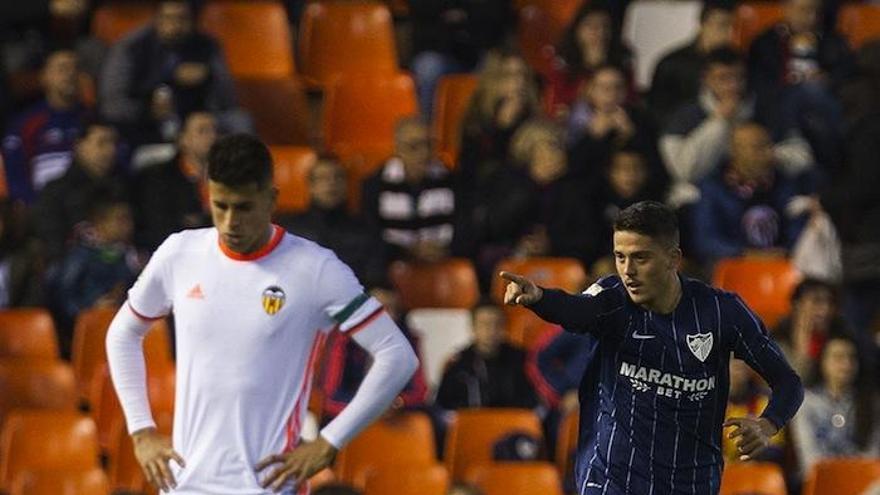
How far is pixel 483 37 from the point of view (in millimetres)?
15195

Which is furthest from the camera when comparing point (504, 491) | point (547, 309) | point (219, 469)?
point (504, 491)

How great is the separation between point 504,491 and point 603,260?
240 centimetres

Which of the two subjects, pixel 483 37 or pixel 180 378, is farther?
pixel 483 37

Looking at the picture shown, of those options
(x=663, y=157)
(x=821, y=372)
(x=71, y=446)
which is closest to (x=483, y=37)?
(x=663, y=157)

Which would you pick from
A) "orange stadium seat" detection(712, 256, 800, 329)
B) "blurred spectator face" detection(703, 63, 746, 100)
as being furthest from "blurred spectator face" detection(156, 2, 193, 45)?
"orange stadium seat" detection(712, 256, 800, 329)

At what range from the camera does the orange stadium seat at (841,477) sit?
35.8 ft

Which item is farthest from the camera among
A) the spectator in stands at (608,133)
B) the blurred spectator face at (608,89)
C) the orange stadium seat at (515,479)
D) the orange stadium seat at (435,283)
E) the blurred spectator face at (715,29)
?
the blurred spectator face at (715,29)

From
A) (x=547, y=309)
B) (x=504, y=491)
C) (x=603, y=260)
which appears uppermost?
(x=547, y=309)

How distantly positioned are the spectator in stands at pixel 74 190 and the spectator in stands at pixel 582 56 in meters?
3.36

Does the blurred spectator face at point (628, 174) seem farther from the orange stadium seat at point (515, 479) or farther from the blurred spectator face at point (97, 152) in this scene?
the blurred spectator face at point (97, 152)

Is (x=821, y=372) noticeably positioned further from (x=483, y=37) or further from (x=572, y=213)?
(x=483, y=37)

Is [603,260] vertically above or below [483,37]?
below

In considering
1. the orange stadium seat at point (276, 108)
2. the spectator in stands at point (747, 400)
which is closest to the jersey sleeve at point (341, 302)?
the spectator in stands at point (747, 400)

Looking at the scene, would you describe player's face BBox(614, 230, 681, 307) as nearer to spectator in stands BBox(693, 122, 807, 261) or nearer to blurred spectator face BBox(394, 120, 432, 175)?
blurred spectator face BBox(394, 120, 432, 175)
